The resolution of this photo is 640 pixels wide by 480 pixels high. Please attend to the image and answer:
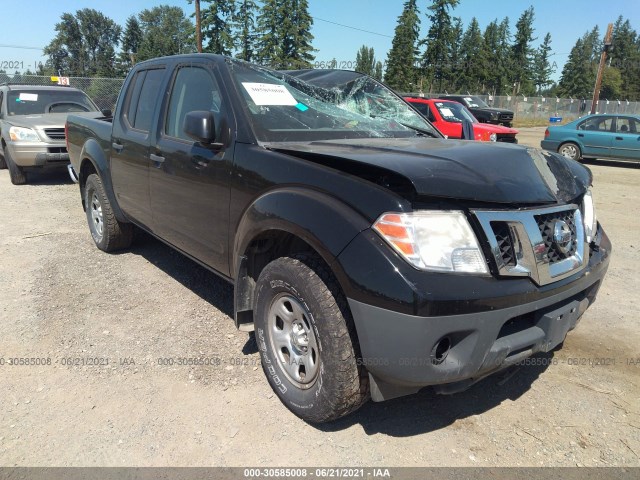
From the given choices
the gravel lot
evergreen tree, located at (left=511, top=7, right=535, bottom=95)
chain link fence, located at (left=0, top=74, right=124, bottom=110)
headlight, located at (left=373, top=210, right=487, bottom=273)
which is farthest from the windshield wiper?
evergreen tree, located at (left=511, top=7, right=535, bottom=95)

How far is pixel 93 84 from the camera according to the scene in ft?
68.9

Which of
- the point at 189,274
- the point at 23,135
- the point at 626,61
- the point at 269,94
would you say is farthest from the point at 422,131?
the point at 626,61

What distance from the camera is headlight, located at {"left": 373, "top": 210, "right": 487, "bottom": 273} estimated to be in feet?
6.57

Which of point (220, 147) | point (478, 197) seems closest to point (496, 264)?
point (478, 197)

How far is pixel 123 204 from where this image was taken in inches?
180

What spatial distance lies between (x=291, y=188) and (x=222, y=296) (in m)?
2.06

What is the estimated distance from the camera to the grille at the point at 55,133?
885cm

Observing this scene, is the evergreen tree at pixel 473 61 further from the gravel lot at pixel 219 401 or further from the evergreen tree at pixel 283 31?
the gravel lot at pixel 219 401

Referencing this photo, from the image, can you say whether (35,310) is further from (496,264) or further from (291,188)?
(496,264)

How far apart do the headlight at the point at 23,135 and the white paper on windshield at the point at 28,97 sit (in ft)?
4.52

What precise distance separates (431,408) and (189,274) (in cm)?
285

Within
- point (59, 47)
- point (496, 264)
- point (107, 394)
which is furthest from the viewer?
point (59, 47)

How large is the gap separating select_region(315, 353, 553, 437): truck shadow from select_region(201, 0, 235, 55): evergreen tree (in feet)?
131

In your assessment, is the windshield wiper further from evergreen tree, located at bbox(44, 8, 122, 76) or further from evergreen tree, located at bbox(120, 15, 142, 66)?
evergreen tree, located at bbox(120, 15, 142, 66)
